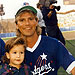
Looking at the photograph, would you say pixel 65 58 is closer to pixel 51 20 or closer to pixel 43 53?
pixel 43 53

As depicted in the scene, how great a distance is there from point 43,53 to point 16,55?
252 millimetres

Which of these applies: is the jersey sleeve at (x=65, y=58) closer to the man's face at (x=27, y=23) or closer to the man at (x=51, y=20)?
the man's face at (x=27, y=23)

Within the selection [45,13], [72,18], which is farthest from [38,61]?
[72,18]

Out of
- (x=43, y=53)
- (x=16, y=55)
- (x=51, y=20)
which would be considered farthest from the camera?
(x=51, y=20)

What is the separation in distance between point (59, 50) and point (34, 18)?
13.1 inches

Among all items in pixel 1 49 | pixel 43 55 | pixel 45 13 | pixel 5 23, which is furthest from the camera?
pixel 5 23

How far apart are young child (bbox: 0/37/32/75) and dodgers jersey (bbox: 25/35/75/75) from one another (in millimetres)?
103

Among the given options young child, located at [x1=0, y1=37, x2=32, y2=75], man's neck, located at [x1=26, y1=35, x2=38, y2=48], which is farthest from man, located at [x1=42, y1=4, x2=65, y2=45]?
young child, located at [x1=0, y1=37, x2=32, y2=75]

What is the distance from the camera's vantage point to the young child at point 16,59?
195 cm

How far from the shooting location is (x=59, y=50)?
2059mm

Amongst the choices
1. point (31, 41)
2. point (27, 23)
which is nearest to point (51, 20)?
point (31, 41)

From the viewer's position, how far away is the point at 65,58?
2.09 meters

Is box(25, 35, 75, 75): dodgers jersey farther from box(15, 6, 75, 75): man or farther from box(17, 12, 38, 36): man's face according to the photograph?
box(17, 12, 38, 36): man's face

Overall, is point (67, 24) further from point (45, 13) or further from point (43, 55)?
point (43, 55)
